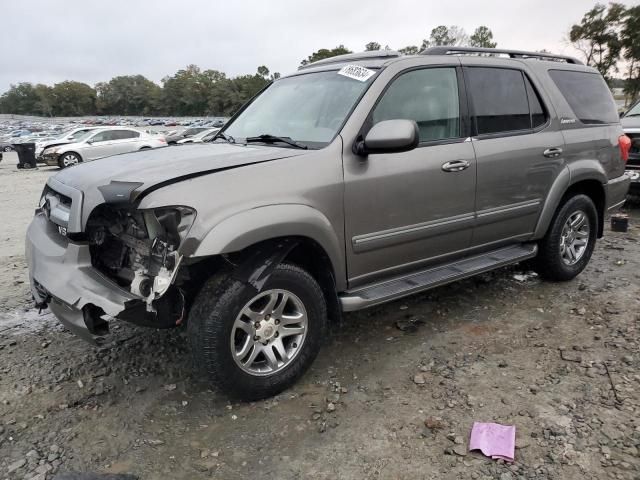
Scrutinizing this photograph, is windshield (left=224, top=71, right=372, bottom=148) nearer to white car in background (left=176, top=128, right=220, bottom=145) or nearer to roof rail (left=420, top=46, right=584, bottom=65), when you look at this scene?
white car in background (left=176, top=128, right=220, bottom=145)

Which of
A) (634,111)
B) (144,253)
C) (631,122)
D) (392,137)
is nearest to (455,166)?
(392,137)

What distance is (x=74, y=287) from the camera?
250 centimetres

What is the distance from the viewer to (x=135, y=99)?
141000 mm

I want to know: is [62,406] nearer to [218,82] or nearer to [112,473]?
[112,473]

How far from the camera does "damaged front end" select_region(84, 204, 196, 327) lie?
2402mm

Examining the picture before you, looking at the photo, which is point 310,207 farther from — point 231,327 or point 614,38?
point 614,38

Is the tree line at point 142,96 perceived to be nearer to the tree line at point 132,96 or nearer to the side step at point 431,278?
the tree line at point 132,96

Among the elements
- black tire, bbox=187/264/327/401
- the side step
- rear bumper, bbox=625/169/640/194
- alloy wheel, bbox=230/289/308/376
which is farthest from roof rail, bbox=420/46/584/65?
rear bumper, bbox=625/169/640/194

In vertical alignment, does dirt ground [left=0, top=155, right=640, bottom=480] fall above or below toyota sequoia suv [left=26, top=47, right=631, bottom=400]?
below

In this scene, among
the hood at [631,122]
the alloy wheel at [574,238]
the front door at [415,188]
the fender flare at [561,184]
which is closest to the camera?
the front door at [415,188]

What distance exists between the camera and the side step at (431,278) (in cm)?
297

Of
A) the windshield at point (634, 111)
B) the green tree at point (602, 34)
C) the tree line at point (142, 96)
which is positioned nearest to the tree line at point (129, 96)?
the tree line at point (142, 96)

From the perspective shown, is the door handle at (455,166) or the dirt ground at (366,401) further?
the door handle at (455,166)

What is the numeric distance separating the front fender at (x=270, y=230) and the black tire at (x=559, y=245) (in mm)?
2302
